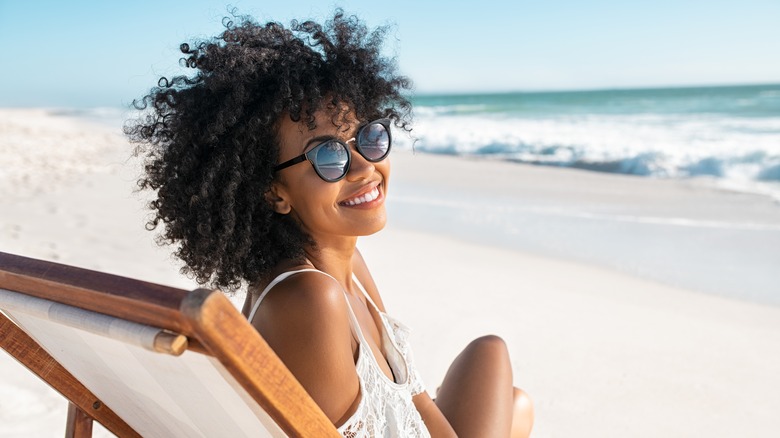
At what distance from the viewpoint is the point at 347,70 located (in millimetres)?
2168

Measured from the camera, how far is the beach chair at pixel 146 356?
1.08 meters

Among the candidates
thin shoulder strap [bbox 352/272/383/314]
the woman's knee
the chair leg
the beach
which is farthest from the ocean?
the chair leg

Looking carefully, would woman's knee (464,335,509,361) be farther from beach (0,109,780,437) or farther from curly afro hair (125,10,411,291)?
beach (0,109,780,437)

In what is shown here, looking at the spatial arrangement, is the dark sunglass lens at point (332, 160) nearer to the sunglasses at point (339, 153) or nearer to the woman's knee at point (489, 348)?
the sunglasses at point (339, 153)

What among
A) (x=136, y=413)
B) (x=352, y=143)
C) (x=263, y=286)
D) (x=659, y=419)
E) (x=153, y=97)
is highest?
(x=153, y=97)

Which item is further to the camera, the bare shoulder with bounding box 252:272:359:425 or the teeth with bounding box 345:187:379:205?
the teeth with bounding box 345:187:379:205

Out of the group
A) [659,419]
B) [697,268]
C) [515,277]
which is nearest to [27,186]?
[515,277]

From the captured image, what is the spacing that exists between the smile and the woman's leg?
0.74 m

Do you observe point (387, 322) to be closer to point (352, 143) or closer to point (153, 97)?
point (352, 143)

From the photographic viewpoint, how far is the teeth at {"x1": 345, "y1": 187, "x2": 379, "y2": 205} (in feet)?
6.91

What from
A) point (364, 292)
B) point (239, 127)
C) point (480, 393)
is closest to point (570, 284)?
point (480, 393)

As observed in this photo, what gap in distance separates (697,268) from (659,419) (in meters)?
2.93

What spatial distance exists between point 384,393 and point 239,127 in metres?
0.79

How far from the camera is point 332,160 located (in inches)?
79.3
